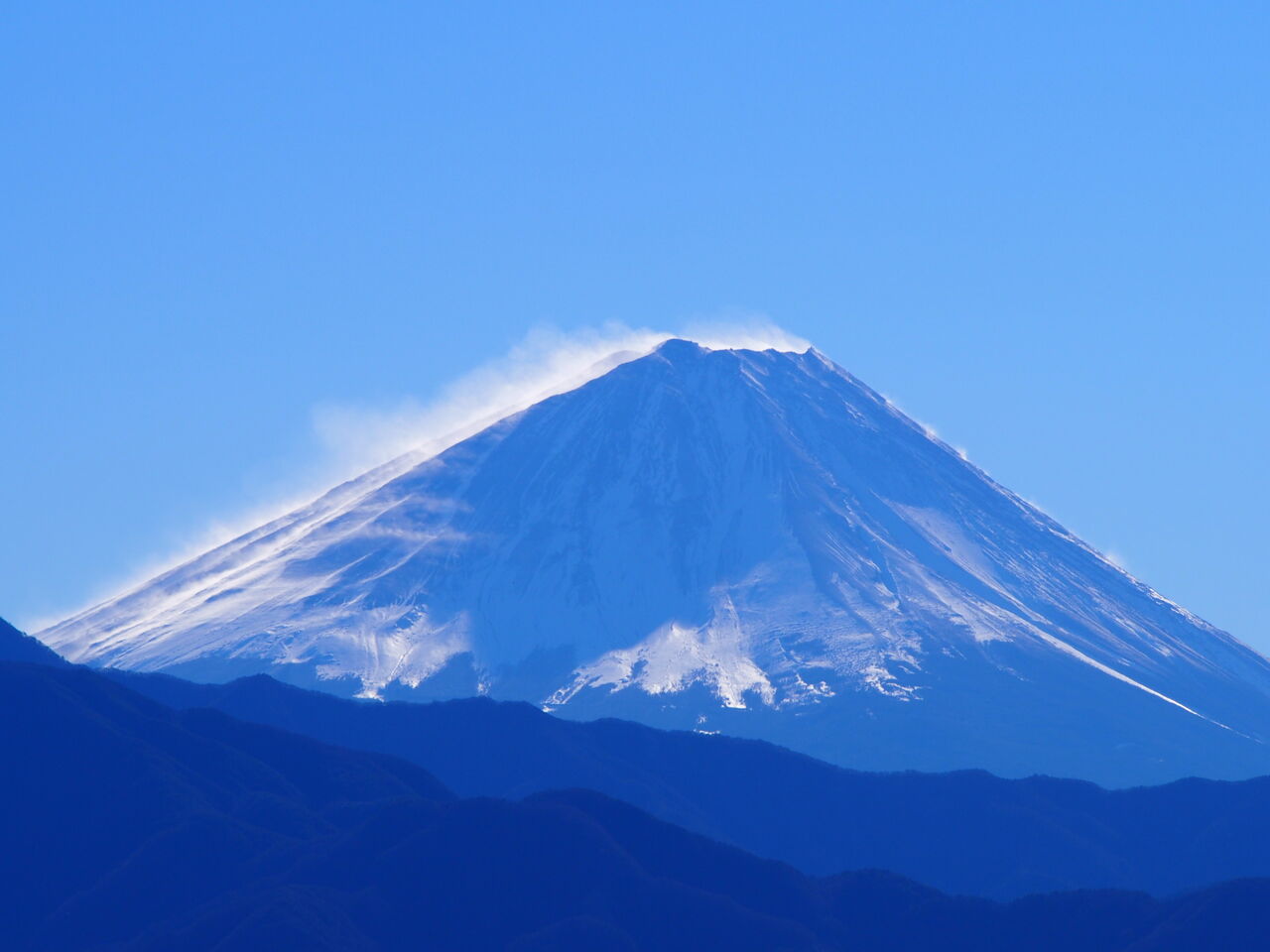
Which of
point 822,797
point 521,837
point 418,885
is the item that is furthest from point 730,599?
point 418,885

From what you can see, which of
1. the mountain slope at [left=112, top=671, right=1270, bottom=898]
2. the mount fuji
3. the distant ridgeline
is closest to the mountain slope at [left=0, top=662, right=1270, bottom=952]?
the distant ridgeline

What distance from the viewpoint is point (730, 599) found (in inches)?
6235

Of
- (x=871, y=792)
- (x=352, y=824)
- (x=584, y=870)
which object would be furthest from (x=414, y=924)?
(x=871, y=792)

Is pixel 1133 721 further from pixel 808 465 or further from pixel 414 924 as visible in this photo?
pixel 414 924

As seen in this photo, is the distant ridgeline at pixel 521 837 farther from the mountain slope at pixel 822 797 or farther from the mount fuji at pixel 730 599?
the mount fuji at pixel 730 599

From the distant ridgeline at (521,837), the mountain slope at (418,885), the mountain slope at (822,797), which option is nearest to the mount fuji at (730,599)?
the mountain slope at (822,797)

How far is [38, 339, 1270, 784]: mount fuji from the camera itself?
14188cm

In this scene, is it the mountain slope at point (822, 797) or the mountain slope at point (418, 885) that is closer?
the mountain slope at point (418, 885)

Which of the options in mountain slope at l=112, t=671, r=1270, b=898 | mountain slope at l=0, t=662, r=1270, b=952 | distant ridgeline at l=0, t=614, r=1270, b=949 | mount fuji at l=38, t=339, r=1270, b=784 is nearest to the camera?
mountain slope at l=0, t=662, r=1270, b=952

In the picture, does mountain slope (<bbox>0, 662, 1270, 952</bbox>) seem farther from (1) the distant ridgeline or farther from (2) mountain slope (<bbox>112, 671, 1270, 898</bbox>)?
(2) mountain slope (<bbox>112, 671, 1270, 898</bbox>)

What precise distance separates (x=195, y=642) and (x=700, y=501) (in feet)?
130

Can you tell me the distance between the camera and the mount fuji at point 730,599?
465ft

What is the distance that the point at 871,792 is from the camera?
10262cm

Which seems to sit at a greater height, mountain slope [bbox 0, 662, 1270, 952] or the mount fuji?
the mount fuji
